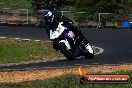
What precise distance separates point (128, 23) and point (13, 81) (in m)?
30.2

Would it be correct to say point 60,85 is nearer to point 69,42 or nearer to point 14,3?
point 69,42

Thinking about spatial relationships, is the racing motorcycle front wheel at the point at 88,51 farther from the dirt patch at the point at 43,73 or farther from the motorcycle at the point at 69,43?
the dirt patch at the point at 43,73

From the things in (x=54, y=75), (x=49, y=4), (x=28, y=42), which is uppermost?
(x=54, y=75)

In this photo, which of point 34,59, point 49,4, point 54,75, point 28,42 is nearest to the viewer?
point 54,75

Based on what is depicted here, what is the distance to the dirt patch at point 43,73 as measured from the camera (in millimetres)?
15250

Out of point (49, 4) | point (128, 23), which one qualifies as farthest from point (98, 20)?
point (49, 4)

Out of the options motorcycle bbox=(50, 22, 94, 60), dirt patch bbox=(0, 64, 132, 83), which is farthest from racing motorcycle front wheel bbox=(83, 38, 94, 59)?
dirt patch bbox=(0, 64, 132, 83)

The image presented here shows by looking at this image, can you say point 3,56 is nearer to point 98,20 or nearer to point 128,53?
point 128,53

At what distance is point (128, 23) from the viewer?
144 ft

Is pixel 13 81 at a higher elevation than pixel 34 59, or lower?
higher

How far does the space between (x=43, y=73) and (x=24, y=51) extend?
883 centimetres

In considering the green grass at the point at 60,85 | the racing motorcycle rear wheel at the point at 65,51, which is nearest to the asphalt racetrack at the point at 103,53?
the racing motorcycle rear wheel at the point at 65,51

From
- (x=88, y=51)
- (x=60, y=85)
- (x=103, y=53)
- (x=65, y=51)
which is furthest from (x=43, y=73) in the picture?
(x=103, y=53)

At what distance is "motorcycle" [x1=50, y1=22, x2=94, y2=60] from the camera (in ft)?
62.7
